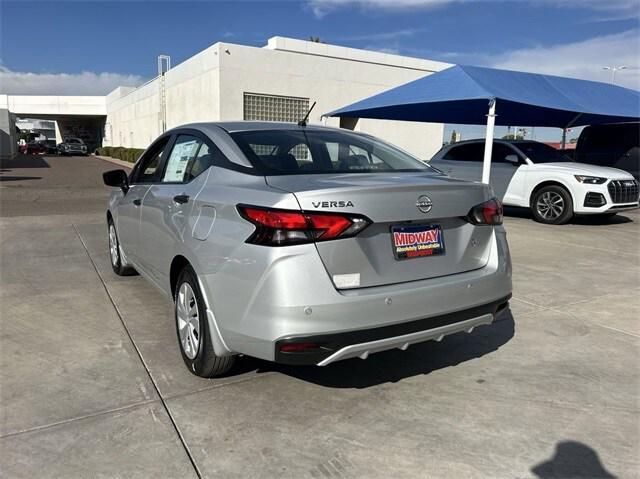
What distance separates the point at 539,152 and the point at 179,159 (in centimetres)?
886

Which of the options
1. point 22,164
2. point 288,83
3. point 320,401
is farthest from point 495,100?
point 22,164

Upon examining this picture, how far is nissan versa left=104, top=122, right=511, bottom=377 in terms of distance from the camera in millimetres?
2461

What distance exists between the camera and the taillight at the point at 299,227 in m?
2.44

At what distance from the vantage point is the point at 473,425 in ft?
8.96

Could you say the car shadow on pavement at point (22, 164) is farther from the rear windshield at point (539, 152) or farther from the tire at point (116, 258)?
the rear windshield at point (539, 152)

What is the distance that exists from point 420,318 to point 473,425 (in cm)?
65

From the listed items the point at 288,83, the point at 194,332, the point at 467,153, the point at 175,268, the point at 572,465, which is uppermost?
the point at 288,83

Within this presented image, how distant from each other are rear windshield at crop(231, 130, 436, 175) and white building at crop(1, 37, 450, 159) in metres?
17.4

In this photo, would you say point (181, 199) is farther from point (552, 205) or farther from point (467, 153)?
point (467, 153)

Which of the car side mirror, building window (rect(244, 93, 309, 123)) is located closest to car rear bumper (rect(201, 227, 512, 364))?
the car side mirror

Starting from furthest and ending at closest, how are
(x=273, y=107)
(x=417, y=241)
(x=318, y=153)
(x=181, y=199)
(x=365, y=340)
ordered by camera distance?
1. (x=273, y=107)
2. (x=318, y=153)
3. (x=181, y=199)
4. (x=417, y=241)
5. (x=365, y=340)

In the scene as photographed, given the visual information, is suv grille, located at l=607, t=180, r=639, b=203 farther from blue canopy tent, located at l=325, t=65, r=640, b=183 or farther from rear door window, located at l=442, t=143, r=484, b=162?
rear door window, located at l=442, t=143, r=484, b=162

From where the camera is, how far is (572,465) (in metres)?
2.41

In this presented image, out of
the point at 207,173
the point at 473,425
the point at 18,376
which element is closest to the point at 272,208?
the point at 207,173
